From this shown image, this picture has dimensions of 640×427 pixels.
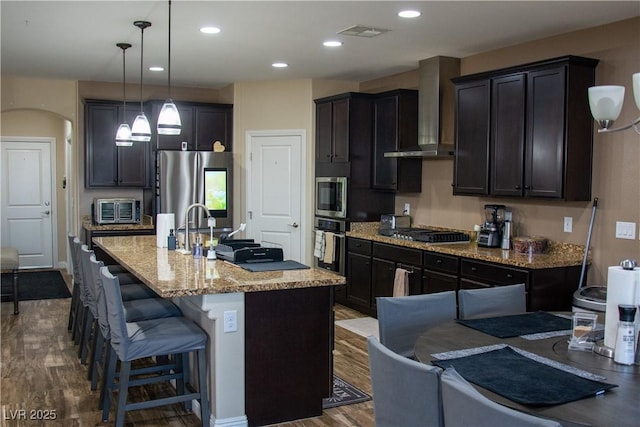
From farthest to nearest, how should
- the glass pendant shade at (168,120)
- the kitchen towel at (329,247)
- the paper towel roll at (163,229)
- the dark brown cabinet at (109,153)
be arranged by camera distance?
the dark brown cabinet at (109,153) → the kitchen towel at (329,247) → the paper towel roll at (163,229) → the glass pendant shade at (168,120)

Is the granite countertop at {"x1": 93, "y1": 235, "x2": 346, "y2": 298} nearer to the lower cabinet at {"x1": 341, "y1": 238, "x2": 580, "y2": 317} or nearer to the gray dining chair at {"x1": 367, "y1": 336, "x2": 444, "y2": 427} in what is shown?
the gray dining chair at {"x1": 367, "y1": 336, "x2": 444, "y2": 427}

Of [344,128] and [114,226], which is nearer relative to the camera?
[344,128]

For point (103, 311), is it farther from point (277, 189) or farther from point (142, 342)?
point (277, 189)

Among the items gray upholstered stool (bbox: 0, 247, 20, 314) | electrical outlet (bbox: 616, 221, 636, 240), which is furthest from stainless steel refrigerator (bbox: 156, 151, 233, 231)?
electrical outlet (bbox: 616, 221, 636, 240)

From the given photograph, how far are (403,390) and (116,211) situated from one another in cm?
596

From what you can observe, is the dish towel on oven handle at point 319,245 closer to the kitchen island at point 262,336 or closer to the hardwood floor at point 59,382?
the hardwood floor at point 59,382

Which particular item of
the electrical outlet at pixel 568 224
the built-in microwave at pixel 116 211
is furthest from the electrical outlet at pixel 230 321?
the built-in microwave at pixel 116 211

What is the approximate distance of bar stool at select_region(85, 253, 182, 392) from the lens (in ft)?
11.9

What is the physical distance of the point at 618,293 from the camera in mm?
2371

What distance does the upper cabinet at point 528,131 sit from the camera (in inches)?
179

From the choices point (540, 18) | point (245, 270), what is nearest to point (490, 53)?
point (540, 18)

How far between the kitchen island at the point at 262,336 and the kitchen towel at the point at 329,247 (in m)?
3.03

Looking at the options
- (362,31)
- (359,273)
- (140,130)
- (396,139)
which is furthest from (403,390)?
(396,139)

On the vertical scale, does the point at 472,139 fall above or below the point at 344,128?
below
